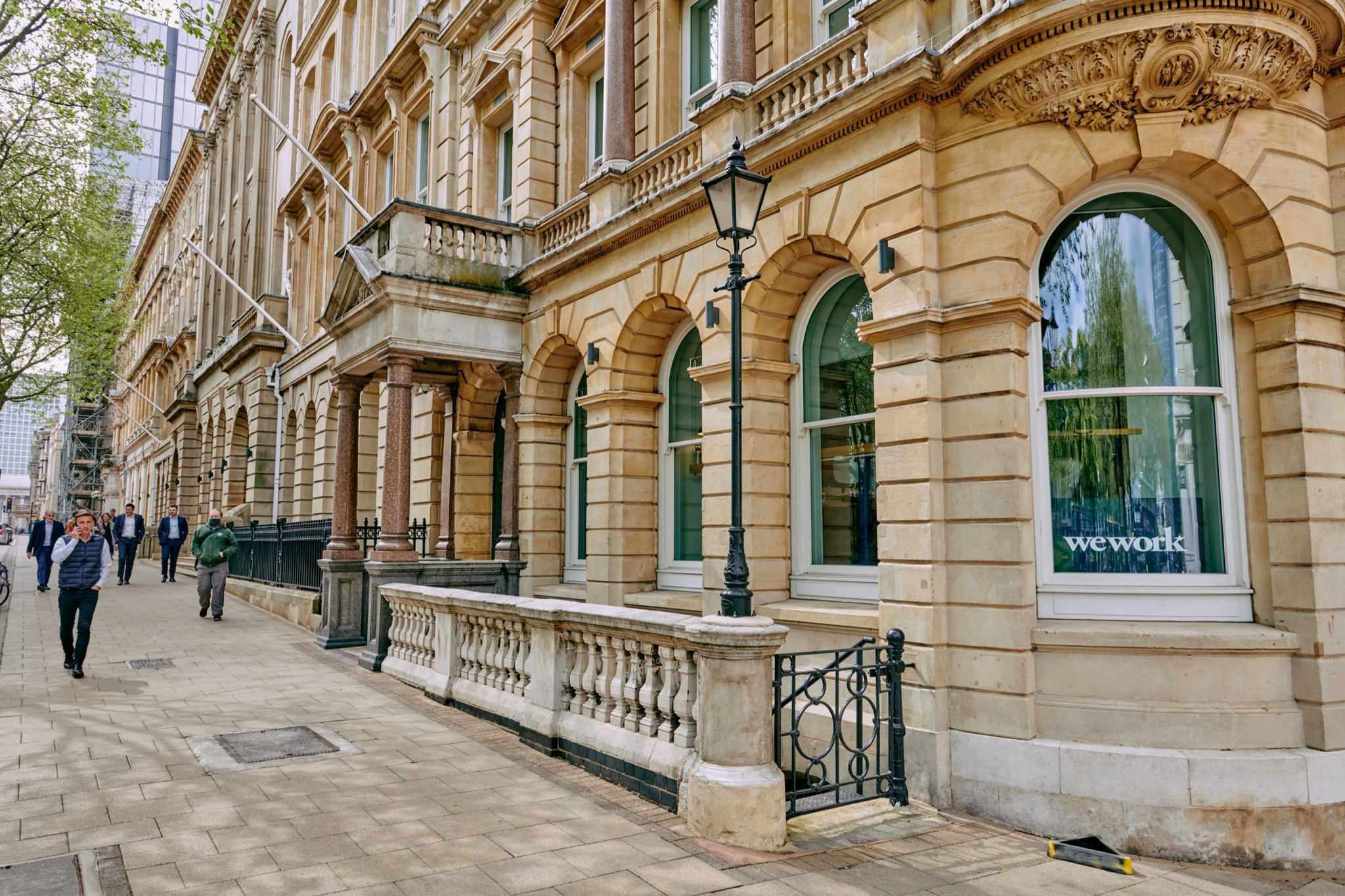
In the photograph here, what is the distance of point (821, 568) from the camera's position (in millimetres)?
9578

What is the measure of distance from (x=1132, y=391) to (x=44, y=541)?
24.3 metres

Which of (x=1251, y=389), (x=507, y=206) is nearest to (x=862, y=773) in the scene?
(x=1251, y=389)

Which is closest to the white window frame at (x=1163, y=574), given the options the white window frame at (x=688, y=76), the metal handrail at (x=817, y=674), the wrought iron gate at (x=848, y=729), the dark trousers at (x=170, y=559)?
the wrought iron gate at (x=848, y=729)

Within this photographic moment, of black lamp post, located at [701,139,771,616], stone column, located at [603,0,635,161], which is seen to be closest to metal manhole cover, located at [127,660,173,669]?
black lamp post, located at [701,139,771,616]

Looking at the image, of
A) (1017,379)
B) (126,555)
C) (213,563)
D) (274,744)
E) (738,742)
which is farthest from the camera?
(126,555)

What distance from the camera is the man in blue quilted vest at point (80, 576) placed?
1063cm

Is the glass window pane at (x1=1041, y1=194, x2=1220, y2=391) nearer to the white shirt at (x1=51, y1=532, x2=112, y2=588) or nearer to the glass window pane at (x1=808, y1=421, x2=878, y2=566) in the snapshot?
the glass window pane at (x1=808, y1=421, x2=878, y2=566)

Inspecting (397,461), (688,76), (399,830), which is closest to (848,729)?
(399,830)

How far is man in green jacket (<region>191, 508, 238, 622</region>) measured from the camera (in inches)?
661

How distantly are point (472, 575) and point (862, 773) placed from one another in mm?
7907

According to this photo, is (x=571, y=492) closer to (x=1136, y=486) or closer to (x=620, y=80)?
(x=620, y=80)

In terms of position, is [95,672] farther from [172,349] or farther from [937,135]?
[172,349]

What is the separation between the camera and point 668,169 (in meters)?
11.4

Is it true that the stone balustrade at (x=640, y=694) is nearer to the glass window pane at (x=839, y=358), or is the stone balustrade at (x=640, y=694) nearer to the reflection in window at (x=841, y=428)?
the reflection in window at (x=841, y=428)
